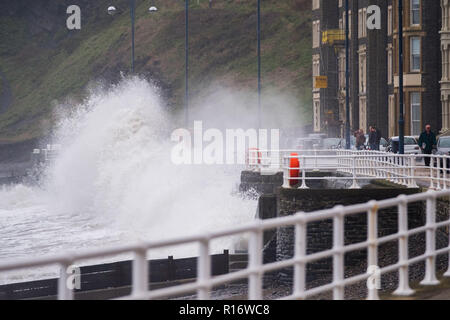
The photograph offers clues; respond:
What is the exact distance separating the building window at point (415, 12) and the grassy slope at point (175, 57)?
48754 mm

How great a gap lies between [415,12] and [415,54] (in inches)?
86.9

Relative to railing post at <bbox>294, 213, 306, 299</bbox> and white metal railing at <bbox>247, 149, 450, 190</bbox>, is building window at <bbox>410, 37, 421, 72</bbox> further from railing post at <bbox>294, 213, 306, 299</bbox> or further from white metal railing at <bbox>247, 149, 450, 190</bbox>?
railing post at <bbox>294, 213, 306, 299</bbox>

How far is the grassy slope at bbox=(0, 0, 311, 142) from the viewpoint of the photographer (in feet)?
368

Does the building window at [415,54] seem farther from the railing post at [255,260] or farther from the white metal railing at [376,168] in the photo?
the railing post at [255,260]

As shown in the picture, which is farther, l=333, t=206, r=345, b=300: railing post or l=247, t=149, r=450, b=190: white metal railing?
l=247, t=149, r=450, b=190: white metal railing

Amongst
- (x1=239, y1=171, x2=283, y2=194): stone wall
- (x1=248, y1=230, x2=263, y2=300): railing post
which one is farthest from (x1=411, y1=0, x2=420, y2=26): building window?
(x1=248, y1=230, x2=263, y2=300): railing post

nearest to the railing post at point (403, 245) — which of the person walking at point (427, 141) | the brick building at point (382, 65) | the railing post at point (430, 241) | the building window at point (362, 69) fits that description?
the railing post at point (430, 241)

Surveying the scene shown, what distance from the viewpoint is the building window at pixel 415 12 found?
5281 cm

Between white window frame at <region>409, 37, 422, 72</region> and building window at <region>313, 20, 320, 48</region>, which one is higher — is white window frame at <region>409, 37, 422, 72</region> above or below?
below

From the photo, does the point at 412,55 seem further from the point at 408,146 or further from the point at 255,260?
the point at 255,260

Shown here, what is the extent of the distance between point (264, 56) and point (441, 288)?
4184 inches

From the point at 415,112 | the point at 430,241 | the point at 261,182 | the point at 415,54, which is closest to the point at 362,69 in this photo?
the point at 415,54

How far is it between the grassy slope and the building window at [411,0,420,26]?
4875 cm
